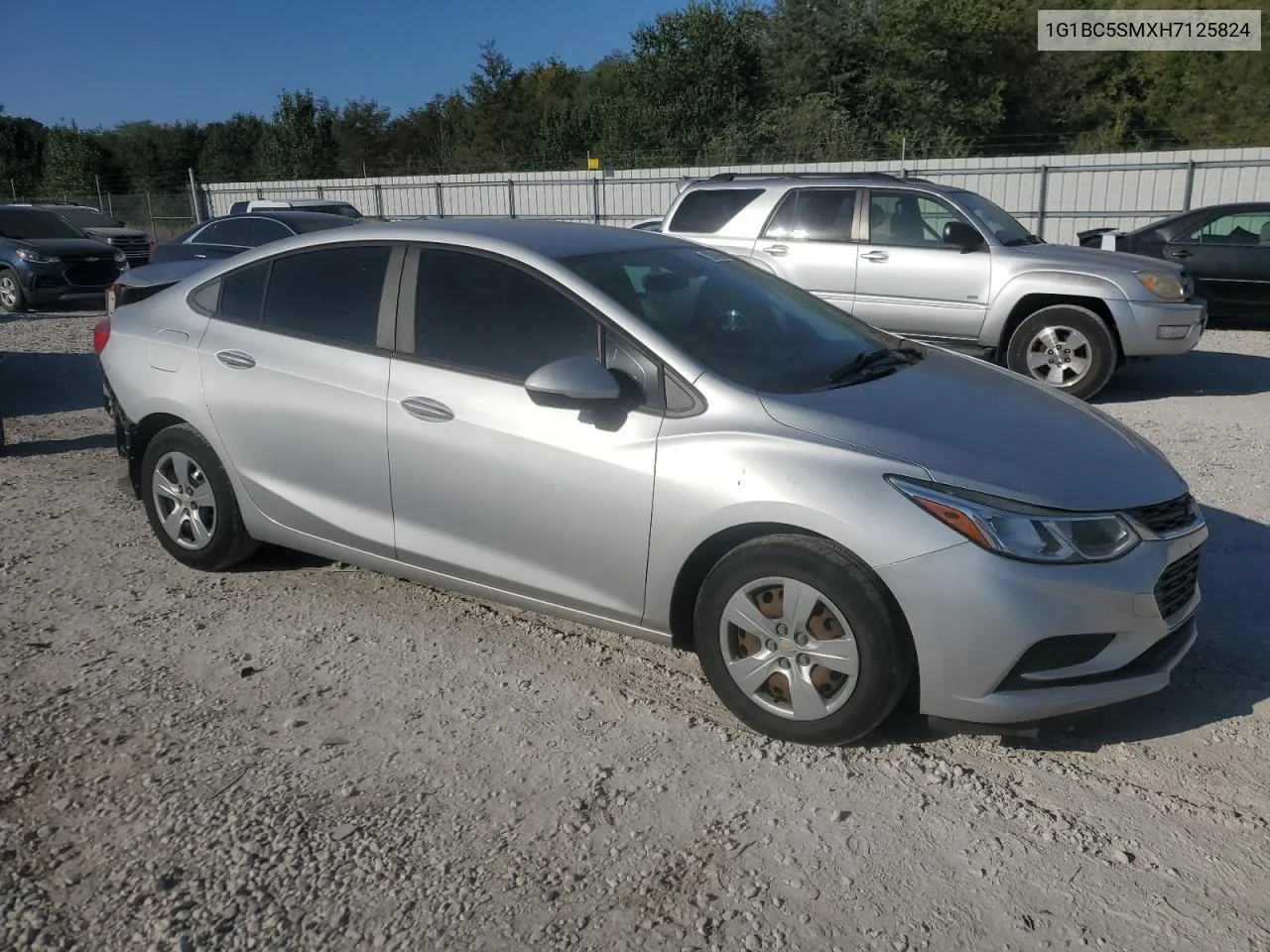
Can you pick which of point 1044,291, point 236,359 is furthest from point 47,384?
point 1044,291

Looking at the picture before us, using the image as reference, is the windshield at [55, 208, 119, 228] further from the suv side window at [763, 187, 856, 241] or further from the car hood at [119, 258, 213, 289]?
the suv side window at [763, 187, 856, 241]

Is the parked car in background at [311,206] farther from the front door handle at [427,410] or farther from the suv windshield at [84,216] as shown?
the front door handle at [427,410]

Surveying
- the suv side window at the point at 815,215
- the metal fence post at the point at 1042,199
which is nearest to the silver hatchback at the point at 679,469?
the suv side window at the point at 815,215

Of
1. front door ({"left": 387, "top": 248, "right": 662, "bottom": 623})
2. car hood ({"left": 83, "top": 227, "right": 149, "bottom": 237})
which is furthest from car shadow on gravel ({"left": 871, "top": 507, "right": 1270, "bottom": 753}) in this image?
car hood ({"left": 83, "top": 227, "right": 149, "bottom": 237})

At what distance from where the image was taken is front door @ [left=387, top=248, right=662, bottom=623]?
11.9ft

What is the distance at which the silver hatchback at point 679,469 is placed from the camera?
10.5 ft

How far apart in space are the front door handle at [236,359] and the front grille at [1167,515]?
343 cm

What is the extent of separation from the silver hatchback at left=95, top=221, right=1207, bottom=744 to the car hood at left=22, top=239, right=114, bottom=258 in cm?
1277

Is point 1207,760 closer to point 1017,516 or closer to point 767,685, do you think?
point 1017,516

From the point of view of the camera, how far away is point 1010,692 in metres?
3.19

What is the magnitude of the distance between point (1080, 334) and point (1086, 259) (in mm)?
653

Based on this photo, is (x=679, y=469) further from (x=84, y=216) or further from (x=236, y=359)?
(x=84, y=216)

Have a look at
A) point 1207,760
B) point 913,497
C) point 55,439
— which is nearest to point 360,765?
point 913,497

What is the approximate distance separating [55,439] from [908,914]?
7168 millimetres
